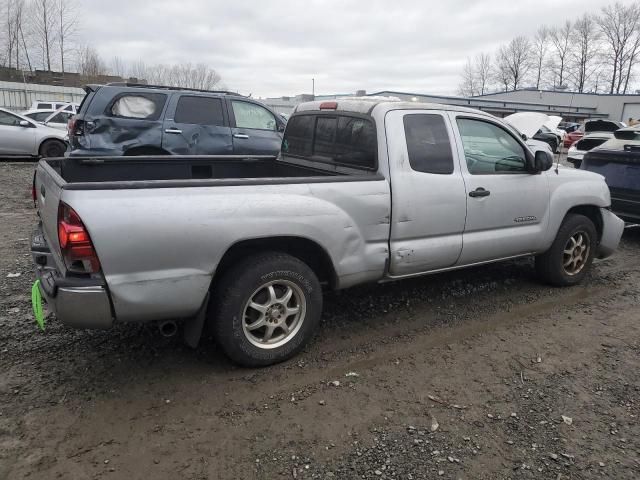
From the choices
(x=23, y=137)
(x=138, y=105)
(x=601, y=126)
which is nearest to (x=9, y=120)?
(x=23, y=137)

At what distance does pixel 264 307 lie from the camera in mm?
3312

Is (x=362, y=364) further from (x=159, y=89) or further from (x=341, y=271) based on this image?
(x=159, y=89)

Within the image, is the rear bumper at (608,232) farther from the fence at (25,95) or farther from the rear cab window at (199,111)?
the fence at (25,95)

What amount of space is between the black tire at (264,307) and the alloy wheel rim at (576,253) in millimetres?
3047

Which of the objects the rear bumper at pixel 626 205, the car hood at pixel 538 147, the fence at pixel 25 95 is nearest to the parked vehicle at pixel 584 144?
the car hood at pixel 538 147

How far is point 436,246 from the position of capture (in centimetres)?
403

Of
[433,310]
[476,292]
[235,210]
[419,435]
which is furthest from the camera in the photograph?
Result: [476,292]

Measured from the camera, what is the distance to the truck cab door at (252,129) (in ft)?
27.6

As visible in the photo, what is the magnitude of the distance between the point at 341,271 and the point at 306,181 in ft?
2.32

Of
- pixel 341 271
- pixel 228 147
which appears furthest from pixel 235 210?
pixel 228 147

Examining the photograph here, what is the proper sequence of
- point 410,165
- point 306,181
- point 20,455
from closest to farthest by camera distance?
point 20,455, point 306,181, point 410,165

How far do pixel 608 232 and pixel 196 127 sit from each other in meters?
6.06

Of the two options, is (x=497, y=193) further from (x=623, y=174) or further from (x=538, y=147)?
(x=623, y=174)

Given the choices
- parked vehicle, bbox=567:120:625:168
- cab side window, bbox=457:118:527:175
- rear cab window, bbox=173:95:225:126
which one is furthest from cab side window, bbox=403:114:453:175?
parked vehicle, bbox=567:120:625:168
